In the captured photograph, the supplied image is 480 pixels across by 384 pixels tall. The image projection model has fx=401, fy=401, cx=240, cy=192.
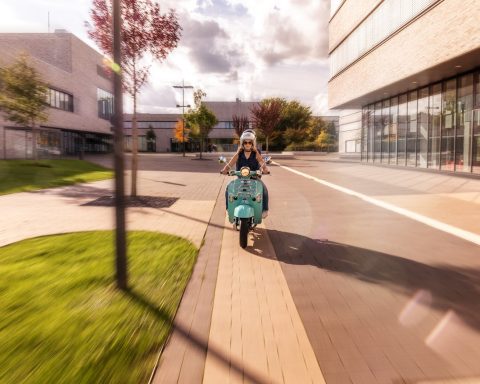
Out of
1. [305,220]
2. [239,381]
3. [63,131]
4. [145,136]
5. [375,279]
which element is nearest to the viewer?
[239,381]

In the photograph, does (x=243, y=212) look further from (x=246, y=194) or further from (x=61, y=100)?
(x=61, y=100)

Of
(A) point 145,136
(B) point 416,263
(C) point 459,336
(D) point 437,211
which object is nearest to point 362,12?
(D) point 437,211

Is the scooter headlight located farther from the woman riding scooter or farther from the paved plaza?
the paved plaza

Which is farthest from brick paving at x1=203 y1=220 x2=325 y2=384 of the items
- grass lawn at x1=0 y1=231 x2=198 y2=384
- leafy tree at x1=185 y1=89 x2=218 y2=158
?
leafy tree at x1=185 y1=89 x2=218 y2=158

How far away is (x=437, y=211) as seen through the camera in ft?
31.9

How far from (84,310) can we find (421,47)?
20918mm

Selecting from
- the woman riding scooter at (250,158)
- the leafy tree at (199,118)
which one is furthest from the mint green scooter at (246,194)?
the leafy tree at (199,118)

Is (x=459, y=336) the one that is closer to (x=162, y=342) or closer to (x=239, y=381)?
(x=239, y=381)

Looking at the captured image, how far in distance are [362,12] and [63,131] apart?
3194 cm

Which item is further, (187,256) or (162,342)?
(187,256)

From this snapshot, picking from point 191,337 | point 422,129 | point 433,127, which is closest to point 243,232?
point 191,337

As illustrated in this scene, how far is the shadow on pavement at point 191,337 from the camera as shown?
2.84m

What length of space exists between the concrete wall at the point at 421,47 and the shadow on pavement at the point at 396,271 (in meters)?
13.3

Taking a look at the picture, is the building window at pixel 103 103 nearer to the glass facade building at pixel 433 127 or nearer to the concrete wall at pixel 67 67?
the concrete wall at pixel 67 67
